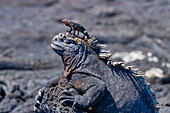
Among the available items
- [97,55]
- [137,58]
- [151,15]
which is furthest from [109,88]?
[151,15]

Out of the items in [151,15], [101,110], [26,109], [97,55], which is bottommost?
[26,109]

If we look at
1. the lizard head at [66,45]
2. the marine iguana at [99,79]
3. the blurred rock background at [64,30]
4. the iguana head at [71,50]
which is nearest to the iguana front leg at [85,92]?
the marine iguana at [99,79]

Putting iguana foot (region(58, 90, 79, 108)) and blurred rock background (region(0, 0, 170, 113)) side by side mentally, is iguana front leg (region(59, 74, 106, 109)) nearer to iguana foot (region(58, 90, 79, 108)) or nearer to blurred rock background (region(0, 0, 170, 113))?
iguana foot (region(58, 90, 79, 108))

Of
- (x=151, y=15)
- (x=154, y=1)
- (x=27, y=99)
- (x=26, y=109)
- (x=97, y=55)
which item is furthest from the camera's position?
(x=154, y=1)

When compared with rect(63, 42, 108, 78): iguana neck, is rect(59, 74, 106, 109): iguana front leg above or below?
below

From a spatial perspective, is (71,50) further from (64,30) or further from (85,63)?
(64,30)

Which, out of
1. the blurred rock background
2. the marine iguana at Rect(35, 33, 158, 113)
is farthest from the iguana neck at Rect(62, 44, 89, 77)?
the blurred rock background

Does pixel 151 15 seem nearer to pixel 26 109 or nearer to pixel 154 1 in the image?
pixel 154 1
